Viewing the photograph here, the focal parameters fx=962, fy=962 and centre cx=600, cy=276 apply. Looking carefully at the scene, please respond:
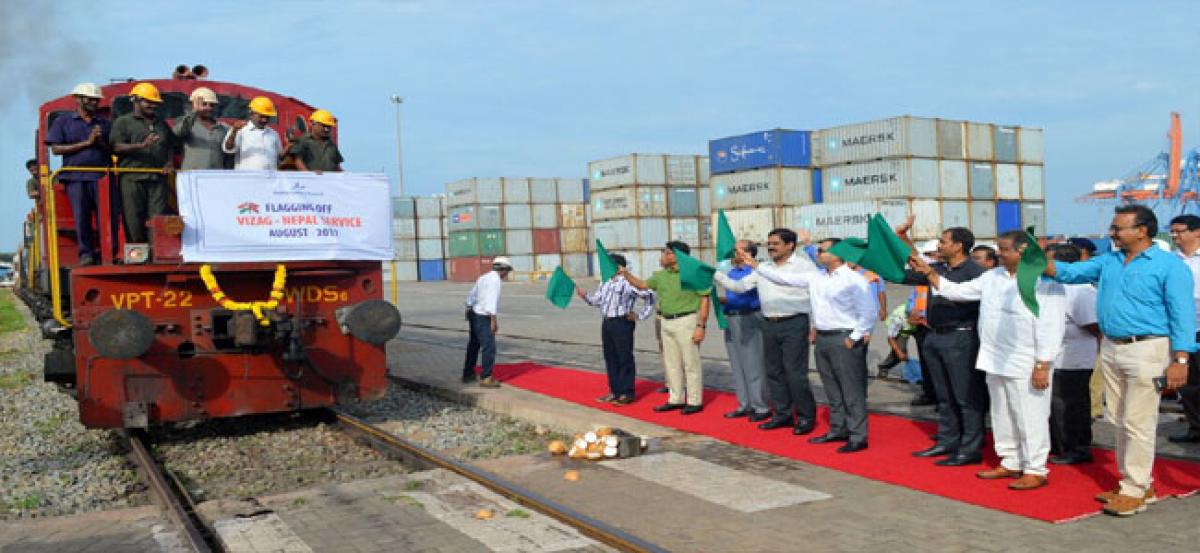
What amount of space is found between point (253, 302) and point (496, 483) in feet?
10.8

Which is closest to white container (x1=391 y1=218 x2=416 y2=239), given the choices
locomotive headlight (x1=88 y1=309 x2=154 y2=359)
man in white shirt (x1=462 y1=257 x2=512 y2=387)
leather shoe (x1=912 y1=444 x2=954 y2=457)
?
man in white shirt (x1=462 y1=257 x2=512 y2=387)

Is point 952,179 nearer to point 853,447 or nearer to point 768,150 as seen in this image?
point 768,150

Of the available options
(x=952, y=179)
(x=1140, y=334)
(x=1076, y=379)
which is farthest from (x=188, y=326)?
(x=952, y=179)

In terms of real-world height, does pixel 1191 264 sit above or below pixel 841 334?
above

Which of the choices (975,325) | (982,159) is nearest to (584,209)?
(982,159)

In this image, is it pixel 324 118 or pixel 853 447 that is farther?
pixel 324 118

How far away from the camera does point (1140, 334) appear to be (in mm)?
5715

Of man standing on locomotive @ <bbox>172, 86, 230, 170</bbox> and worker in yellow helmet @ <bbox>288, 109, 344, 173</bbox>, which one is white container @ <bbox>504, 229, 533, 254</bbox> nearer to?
worker in yellow helmet @ <bbox>288, 109, 344, 173</bbox>

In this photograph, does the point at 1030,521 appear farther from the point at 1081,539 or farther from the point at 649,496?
the point at 649,496

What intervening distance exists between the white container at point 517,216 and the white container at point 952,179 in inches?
1142

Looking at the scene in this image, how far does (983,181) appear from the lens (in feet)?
131

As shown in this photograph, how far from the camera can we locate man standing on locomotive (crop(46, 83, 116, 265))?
864cm

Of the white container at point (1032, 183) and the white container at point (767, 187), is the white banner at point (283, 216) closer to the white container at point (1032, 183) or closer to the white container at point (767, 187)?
the white container at point (767, 187)

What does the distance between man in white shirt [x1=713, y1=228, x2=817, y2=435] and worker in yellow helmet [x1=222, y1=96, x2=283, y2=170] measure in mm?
4767
